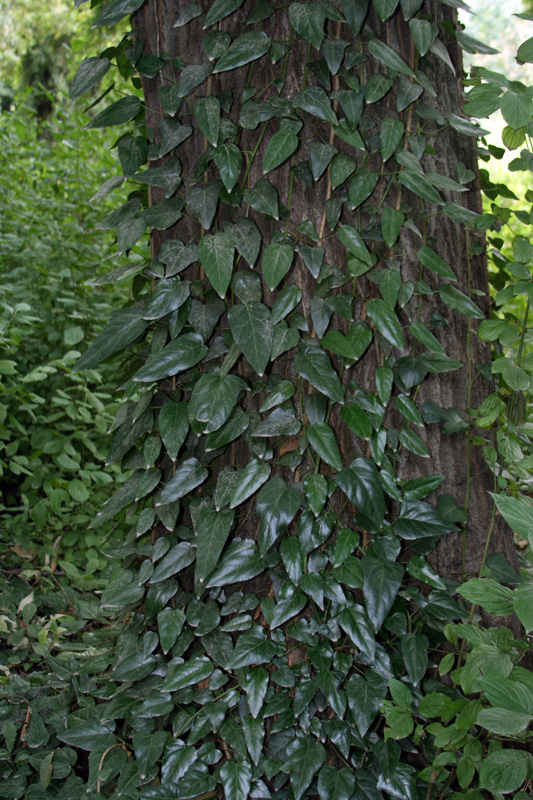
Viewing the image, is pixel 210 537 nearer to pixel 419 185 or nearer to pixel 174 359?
pixel 174 359

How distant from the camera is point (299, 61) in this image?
3.95ft

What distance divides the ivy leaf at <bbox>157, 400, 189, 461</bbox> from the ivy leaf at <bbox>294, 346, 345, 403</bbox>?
267 millimetres

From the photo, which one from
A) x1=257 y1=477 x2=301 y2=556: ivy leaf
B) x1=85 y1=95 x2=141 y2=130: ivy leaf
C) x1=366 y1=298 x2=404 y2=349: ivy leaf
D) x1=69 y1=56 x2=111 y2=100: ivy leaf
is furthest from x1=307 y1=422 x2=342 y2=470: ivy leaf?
x1=69 y1=56 x2=111 y2=100: ivy leaf

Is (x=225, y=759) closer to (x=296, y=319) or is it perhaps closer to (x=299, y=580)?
(x=299, y=580)

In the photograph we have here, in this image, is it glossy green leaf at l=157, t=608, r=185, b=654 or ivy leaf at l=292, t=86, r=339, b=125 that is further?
glossy green leaf at l=157, t=608, r=185, b=654

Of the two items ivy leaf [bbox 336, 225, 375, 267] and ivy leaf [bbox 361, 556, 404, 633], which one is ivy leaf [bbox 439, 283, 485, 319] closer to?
ivy leaf [bbox 336, 225, 375, 267]

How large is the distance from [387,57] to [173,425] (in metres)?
0.82

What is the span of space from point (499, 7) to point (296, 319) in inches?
537

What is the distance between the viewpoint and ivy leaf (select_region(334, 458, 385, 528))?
3.85 feet

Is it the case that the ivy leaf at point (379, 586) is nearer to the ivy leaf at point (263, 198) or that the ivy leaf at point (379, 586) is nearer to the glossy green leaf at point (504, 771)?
the glossy green leaf at point (504, 771)

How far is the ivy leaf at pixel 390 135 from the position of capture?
1.16 meters

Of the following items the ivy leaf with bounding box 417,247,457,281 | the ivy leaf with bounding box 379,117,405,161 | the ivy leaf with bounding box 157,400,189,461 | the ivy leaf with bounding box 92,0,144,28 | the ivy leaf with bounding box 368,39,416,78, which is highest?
the ivy leaf with bounding box 92,0,144,28

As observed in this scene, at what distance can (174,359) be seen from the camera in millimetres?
1233

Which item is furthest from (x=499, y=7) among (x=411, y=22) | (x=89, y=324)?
(x=411, y=22)
